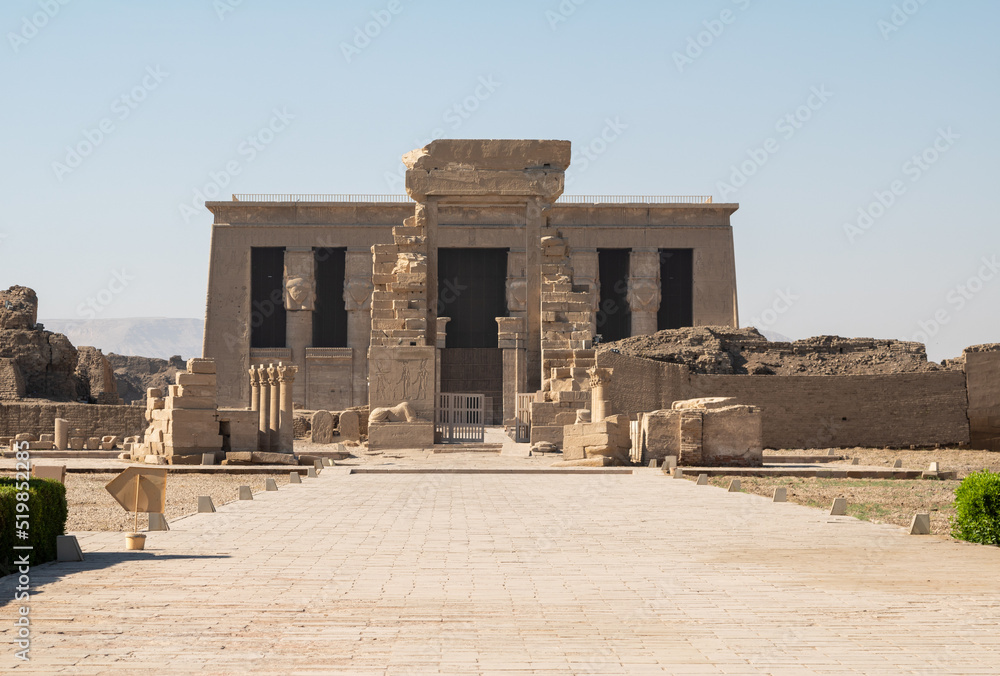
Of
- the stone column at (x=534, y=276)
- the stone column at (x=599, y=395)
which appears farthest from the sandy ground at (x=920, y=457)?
the stone column at (x=534, y=276)

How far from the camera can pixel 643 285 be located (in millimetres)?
50406

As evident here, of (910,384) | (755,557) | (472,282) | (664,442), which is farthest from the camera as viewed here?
(472,282)

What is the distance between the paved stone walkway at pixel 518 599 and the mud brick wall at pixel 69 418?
2048 cm

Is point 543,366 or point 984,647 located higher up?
point 543,366

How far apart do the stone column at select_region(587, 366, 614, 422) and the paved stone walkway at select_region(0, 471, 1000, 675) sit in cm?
1152

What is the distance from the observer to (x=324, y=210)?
50.8m

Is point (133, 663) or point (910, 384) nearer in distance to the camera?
point (133, 663)

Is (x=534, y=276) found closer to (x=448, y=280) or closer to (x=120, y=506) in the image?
(x=120, y=506)

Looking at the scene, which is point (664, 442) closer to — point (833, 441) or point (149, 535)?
point (833, 441)

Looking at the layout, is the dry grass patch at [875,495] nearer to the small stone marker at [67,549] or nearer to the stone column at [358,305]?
the small stone marker at [67,549]

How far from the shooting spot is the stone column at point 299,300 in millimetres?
50469

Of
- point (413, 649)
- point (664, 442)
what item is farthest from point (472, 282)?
point (413, 649)

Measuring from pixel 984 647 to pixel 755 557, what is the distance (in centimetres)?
325

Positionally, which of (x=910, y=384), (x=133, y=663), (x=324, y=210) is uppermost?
(x=324, y=210)
